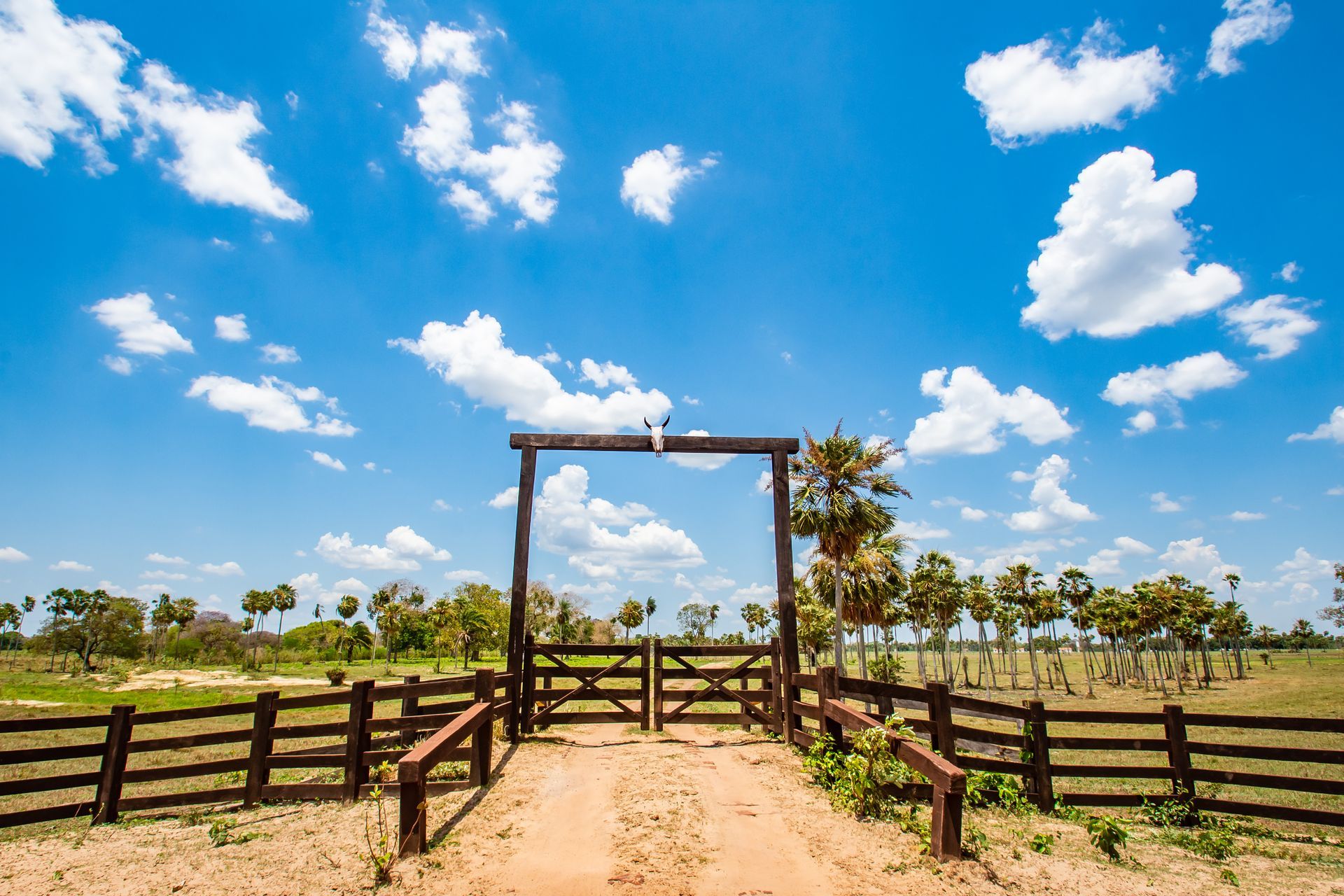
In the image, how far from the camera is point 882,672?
44.2 metres

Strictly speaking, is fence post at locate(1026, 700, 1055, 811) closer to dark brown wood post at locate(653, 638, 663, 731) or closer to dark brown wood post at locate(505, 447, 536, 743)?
dark brown wood post at locate(653, 638, 663, 731)

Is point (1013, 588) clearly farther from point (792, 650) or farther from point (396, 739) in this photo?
point (396, 739)

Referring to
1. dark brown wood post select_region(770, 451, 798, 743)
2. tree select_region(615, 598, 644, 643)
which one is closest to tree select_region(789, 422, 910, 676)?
dark brown wood post select_region(770, 451, 798, 743)

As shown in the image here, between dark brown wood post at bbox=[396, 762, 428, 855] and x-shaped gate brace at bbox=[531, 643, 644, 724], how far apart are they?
5.61 meters

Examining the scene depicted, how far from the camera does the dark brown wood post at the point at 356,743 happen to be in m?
7.21

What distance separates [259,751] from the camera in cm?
739

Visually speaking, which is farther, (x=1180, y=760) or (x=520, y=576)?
(x=520, y=576)

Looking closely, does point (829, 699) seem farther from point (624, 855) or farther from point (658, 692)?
point (658, 692)

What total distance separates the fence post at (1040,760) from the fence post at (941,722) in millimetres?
947

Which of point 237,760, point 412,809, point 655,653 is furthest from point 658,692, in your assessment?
point 412,809

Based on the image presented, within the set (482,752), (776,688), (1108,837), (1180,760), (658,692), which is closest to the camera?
(1108,837)

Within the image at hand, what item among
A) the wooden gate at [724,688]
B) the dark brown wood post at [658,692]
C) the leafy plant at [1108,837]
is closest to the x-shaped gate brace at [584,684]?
the dark brown wood post at [658,692]

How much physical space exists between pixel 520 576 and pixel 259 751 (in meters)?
4.42

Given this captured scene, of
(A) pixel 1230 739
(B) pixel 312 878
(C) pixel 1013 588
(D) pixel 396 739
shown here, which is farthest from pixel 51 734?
(C) pixel 1013 588
